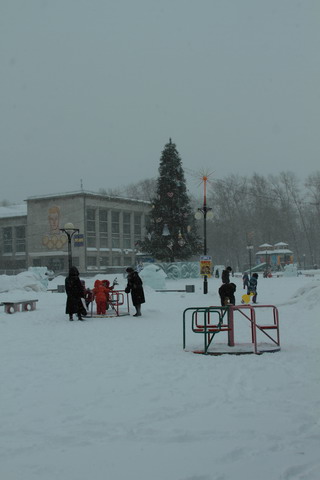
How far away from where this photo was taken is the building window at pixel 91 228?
77.1 meters

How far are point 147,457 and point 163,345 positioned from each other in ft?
22.0

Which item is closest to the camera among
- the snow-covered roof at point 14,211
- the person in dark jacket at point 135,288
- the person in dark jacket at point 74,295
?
the person in dark jacket at point 74,295

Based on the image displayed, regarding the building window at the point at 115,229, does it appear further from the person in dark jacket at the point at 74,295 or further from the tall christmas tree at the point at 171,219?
the person in dark jacket at the point at 74,295

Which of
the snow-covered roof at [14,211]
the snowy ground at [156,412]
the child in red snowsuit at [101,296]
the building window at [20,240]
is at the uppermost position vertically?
the snow-covered roof at [14,211]

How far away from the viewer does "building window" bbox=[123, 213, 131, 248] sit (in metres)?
83.2

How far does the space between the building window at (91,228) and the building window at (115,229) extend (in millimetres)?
3984

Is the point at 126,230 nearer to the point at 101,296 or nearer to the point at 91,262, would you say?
the point at 91,262

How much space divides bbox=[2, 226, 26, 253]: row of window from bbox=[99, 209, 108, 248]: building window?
451 inches

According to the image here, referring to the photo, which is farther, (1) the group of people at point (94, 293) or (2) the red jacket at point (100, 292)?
(2) the red jacket at point (100, 292)

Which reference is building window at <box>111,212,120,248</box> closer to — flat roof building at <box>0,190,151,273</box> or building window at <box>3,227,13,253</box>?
flat roof building at <box>0,190,151,273</box>

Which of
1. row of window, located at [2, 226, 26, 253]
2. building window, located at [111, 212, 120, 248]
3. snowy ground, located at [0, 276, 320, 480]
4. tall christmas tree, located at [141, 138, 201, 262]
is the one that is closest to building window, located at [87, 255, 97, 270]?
building window, located at [111, 212, 120, 248]

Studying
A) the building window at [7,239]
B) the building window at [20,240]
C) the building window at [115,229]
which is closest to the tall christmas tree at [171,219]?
the building window at [115,229]

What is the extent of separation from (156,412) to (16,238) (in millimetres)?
80036

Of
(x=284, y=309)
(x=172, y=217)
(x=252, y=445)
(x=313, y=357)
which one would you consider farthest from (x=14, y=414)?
(x=172, y=217)
